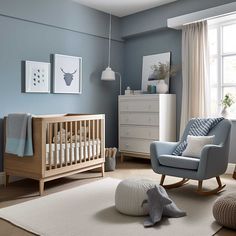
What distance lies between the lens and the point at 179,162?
3137 millimetres

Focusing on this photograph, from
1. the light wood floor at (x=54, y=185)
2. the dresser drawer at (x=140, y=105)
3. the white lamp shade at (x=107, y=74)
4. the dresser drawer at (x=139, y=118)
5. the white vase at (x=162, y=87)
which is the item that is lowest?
the light wood floor at (x=54, y=185)

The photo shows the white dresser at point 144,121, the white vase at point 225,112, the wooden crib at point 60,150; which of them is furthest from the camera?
the white dresser at point 144,121

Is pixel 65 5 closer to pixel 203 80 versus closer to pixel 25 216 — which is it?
pixel 203 80

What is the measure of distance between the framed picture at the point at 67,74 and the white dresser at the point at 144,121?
82cm

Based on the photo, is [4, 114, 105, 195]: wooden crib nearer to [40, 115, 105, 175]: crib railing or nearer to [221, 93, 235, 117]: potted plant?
[40, 115, 105, 175]: crib railing

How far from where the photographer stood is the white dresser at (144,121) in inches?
181

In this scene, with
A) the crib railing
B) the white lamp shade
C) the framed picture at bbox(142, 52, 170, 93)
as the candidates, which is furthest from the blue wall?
the crib railing

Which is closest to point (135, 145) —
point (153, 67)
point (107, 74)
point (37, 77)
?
point (107, 74)

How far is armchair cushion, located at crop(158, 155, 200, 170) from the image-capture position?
3055 millimetres

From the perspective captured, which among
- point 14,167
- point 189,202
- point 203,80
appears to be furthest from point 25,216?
point 203,80

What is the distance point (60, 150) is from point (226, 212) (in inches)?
76.1

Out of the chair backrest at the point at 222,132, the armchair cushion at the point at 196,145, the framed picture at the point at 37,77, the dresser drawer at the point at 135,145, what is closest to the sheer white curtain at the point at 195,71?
the dresser drawer at the point at 135,145

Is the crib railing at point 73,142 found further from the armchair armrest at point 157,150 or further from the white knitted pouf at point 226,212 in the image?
the white knitted pouf at point 226,212

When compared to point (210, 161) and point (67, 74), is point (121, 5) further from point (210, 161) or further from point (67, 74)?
point (210, 161)
